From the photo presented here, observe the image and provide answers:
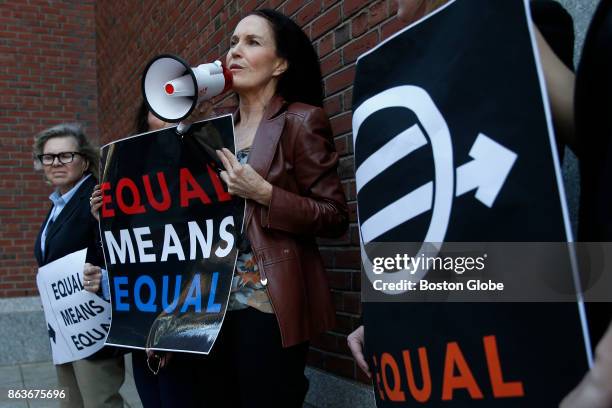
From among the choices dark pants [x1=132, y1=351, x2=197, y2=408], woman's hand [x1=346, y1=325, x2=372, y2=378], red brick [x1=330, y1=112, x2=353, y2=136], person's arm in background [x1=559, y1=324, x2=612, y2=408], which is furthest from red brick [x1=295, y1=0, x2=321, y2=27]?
person's arm in background [x1=559, y1=324, x2=612, y2=408]

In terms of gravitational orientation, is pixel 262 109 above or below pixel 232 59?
below

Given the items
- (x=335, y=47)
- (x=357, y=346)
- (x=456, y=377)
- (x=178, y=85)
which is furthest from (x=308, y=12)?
(x=456, y=377)

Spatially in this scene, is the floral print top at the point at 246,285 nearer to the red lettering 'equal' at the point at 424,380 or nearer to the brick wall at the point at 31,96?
the red lettering 'equal' at the point at 424,380

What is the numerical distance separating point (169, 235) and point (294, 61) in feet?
2.50

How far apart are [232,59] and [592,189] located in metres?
1.51

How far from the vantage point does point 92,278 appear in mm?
2830

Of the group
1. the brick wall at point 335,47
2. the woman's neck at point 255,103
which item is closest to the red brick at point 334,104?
the brick wall at point 335,47

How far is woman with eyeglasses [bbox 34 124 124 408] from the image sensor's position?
2924mm

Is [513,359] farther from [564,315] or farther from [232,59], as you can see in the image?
[232,59]

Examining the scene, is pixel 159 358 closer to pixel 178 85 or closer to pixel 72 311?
pixel 72 311

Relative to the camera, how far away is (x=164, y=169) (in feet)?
7.41

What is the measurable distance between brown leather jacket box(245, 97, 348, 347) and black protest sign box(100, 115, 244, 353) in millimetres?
112

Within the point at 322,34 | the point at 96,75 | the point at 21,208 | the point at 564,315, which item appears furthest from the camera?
A: the point at 96,75

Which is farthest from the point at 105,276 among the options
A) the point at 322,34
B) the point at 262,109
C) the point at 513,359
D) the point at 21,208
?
the point at 21,208
